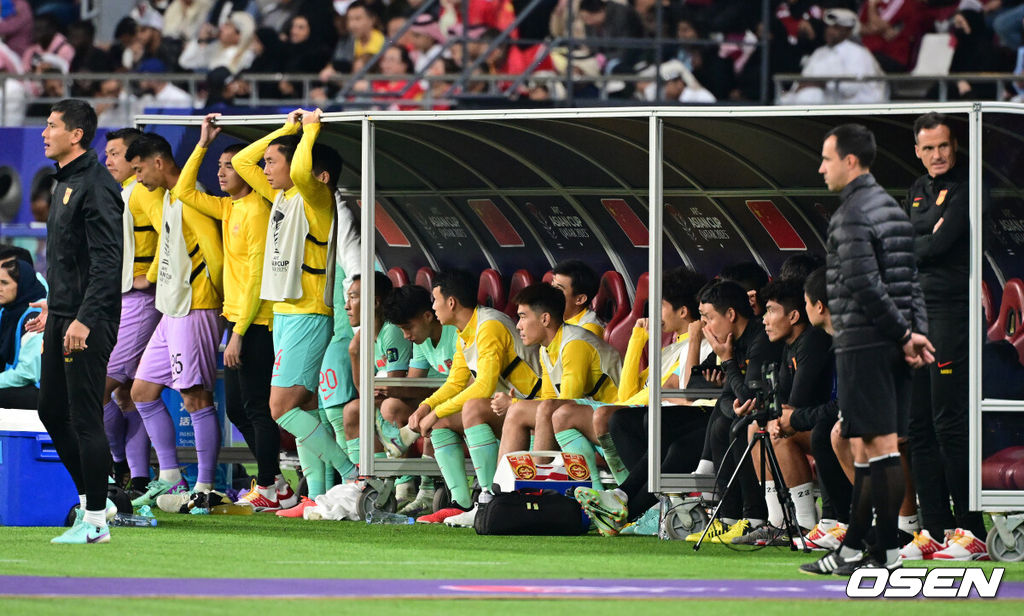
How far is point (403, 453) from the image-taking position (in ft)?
39.4

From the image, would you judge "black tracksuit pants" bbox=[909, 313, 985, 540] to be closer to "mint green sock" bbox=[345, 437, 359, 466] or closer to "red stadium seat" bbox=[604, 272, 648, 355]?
"red stadium seat" bbox=[604, 272, 648, 355]

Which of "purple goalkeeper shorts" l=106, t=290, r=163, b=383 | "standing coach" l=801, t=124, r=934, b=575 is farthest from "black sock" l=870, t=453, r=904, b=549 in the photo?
"purple goalkeeper shorts" l=106, t=290, r=163, b=383

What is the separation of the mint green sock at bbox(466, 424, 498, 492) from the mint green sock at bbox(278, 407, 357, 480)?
93 centimetres

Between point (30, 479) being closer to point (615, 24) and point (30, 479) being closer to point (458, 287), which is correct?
point (458, 287)

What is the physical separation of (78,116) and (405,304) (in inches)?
123

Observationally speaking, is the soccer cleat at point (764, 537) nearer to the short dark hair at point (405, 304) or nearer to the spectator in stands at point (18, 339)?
the short dark hair at point (405, 304)

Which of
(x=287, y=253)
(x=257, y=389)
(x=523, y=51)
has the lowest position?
(x=257, y=389)

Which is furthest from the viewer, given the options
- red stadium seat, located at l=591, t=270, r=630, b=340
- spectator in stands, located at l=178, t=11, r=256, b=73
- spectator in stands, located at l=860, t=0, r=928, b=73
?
spectator in stands, located at l=178, t=11, r=256, b=73

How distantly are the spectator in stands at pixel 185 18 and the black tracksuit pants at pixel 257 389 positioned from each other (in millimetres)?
10855

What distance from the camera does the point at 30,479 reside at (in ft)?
36.3

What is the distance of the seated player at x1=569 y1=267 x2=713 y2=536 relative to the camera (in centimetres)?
1076

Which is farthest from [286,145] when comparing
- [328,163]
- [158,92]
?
[158,92]

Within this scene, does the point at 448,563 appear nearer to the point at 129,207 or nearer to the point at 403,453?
the point at 403,453

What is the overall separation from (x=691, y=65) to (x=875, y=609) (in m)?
12.0
